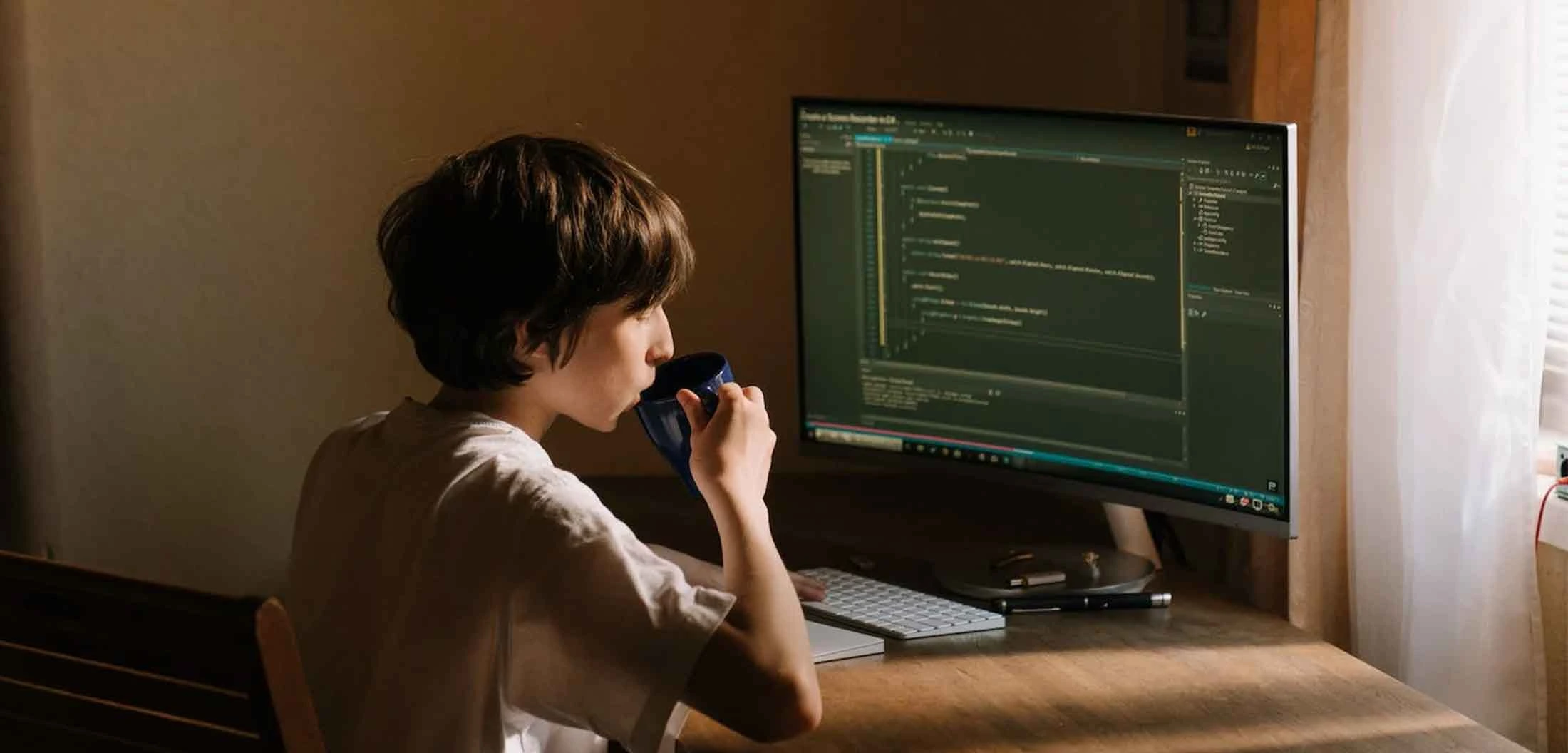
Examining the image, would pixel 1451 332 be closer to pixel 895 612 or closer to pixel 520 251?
pixel 895 612

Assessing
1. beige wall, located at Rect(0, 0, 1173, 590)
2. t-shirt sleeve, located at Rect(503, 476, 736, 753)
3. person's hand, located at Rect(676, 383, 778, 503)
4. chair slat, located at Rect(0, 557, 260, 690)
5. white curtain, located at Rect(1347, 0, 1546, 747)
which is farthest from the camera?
beige wall, located at Rect(0, 0, 1173, 590)

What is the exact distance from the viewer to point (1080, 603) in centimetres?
190

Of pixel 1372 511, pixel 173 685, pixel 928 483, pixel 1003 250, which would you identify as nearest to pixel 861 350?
pixel 1003 250

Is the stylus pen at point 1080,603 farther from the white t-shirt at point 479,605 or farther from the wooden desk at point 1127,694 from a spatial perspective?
the white t-shirt at point 479,605

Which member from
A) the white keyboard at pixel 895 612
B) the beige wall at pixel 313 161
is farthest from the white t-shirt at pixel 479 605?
the beige wall at pixel 313 161

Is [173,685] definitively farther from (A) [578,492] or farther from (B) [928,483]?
(B) [928,483]

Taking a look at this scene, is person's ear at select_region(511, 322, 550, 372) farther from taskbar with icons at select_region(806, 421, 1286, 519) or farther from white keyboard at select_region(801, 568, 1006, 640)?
taskbar with icons at select_region(806, 421, 1286, 519)

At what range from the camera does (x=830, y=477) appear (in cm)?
254

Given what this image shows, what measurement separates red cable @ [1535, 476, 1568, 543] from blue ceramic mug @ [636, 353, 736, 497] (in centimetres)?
82

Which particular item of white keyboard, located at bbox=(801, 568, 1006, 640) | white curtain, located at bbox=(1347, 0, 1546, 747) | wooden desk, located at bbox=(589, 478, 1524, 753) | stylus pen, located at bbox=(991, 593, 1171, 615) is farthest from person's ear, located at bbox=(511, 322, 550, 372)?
white curtain, located at bbox=(1347, 0, 1546, 747)

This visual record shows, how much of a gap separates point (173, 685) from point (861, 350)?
3.57ft

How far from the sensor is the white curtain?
1723 millimetres

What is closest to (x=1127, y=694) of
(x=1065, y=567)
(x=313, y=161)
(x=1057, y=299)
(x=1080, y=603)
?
(x=1080, y=603)

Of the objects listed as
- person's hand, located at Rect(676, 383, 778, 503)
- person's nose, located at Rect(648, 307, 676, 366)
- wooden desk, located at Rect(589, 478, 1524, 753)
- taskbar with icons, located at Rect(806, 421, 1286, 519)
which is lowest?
wooden desk, located at Rect(589, 478, 1524, 753)
